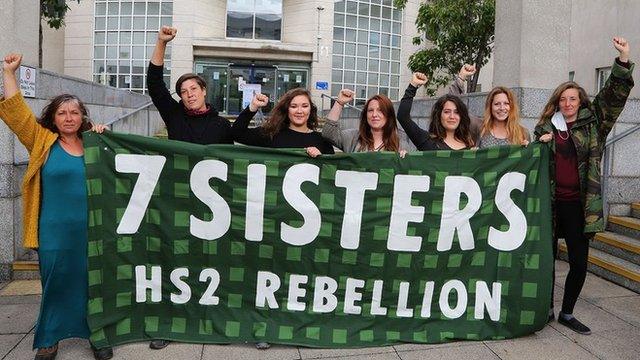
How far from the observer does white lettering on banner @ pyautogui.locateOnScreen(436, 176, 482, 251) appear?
3879 millimetres

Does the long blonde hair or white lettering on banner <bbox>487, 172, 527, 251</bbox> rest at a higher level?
the long blonde hair

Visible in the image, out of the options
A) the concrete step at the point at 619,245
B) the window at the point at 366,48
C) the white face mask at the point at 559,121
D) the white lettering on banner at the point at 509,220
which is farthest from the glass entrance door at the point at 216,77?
the white lettering on banner at the point at 509,220

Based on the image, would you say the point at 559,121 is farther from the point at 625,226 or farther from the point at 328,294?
the point at 625,226

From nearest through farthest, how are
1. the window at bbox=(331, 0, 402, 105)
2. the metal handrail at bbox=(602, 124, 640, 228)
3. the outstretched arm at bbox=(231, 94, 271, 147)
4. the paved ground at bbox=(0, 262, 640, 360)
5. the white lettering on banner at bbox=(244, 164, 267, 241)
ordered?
the paved ground at bbox=(0, 262, 640, 360) < the white lettering on banner at bbox=(244, 164, 267, 241) < the outstretched arm at bbox=(231, 94, 271, 147) < the metal handrail at bbox=(602, 124, 640, 228) < the window at bbox=(331, 0, 402, 105)

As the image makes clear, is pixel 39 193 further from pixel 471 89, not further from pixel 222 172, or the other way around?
pixel 471 89

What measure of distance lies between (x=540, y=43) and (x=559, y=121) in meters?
2.98

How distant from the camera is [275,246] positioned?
377 centimetres

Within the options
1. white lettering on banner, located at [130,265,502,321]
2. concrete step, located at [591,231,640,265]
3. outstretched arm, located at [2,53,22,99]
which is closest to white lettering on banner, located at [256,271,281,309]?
white lettering on banner, located at [130,265,502,321]

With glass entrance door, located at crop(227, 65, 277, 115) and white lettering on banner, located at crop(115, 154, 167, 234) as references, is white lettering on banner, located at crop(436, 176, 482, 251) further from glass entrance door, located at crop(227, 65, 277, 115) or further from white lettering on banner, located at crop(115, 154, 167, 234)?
glass entrance door, located at crop(227, 65, 277, 115)

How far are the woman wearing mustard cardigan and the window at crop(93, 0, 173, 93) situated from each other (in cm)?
2401

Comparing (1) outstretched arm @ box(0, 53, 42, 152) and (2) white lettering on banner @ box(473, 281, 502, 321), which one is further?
(2) white lettering on banner @ box(473, 281, 502, 321)

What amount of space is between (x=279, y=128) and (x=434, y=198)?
1.30 metres

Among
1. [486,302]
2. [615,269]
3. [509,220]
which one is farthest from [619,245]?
[486,302]

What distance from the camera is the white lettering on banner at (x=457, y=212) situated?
3.88 m
